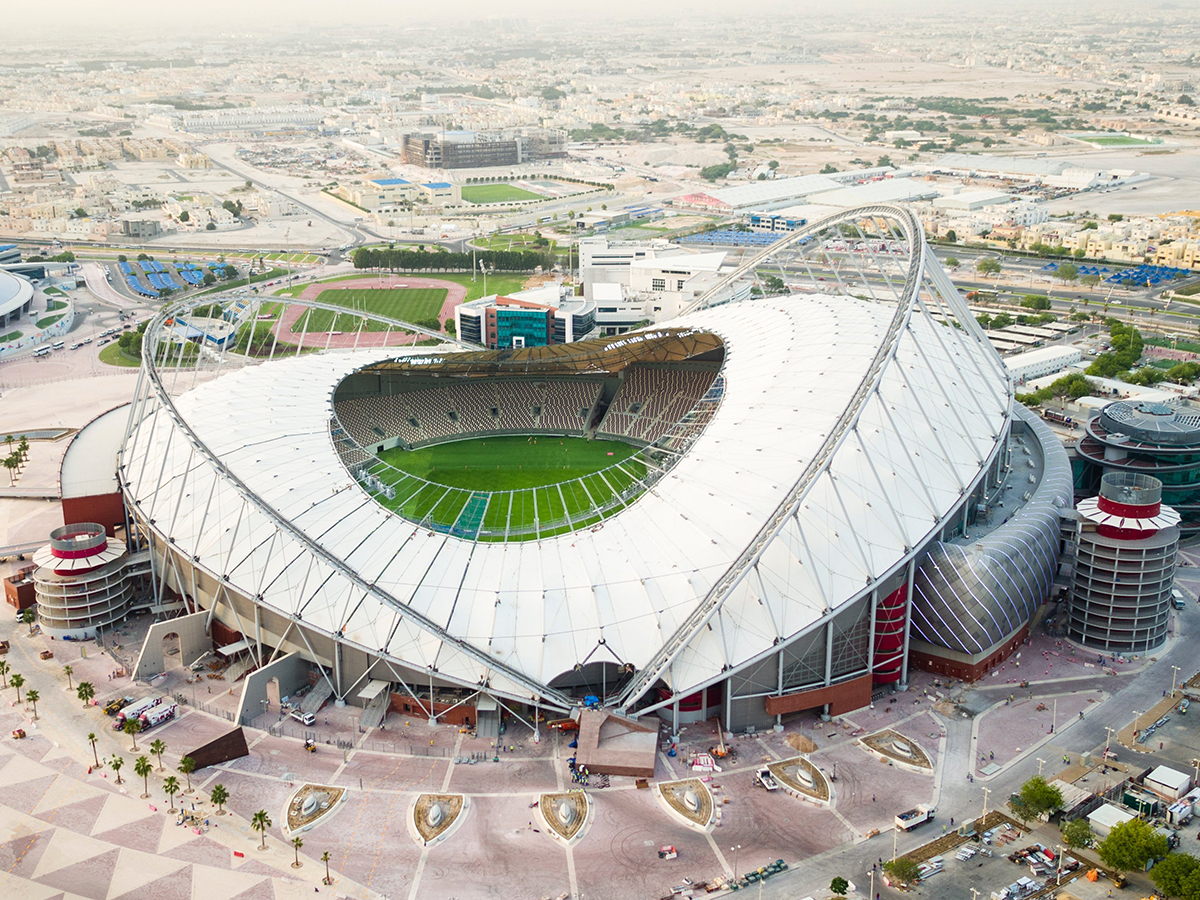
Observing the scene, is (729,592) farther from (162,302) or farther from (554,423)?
(162,302)

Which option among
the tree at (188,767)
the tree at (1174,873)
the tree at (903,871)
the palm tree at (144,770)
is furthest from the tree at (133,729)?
the tree at (1174,873)

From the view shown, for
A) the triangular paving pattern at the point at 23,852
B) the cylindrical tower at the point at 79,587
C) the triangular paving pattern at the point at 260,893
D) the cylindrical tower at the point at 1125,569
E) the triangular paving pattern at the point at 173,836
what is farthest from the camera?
the cylindrical tower at the point at 79,587

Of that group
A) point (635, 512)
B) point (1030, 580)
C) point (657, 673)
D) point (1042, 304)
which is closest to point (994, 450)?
point (1030, 580)

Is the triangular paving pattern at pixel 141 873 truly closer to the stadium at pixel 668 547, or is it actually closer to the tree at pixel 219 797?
the tree at pixel 219 797


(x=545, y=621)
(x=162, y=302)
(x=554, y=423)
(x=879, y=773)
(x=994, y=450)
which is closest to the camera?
(x=879, y=773)

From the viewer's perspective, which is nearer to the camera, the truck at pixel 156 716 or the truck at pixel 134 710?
the truck at pixel 156 716

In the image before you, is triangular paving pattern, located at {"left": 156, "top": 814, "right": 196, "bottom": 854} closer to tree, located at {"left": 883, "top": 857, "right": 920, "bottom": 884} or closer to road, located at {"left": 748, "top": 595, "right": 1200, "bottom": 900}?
road, located at {"left": 748, "top": 595, "right": 1200, "bottom": 900}

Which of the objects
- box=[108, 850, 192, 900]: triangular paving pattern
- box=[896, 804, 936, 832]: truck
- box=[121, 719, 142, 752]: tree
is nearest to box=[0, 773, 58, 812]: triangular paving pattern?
box=[121, 719, 142, 752]: tree
